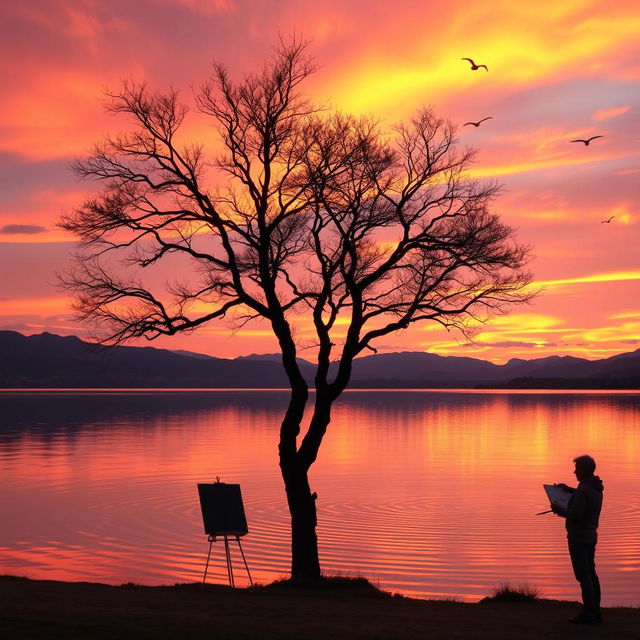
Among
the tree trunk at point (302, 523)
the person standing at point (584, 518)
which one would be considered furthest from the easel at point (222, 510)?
the person standing at point (584, 518)

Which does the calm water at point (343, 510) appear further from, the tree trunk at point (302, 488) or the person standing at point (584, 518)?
the person standing at point (584, 518)

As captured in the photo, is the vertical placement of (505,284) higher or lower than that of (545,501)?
higher

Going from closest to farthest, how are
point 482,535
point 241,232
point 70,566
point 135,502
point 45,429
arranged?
point 241,232 < point 70,566 < point 482,535 < point 135,502 < point 45,429

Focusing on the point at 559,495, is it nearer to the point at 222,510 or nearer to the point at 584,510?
the point at 584,510

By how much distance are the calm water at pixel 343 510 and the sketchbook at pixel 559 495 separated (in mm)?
9833

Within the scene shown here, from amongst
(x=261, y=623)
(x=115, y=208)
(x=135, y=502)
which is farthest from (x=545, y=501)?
(x=261, y=623)

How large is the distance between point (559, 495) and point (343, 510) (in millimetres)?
26443

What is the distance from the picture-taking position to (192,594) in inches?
728

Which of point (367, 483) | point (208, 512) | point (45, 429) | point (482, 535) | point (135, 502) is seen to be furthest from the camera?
point (45, 429)

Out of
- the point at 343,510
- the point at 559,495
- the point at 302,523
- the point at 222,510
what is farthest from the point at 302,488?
the point at 343,510

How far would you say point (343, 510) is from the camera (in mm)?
41344

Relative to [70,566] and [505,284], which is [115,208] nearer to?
[505,284]

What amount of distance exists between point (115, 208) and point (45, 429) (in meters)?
78.0

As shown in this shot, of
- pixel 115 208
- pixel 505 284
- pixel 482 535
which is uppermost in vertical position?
pixel 115 208
